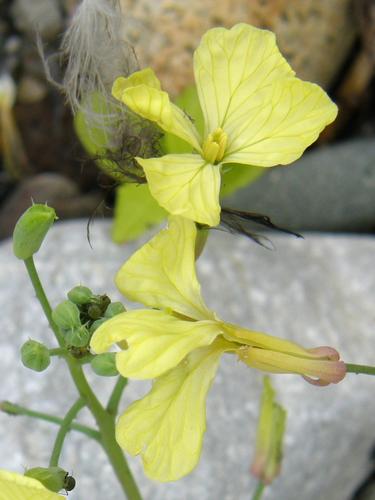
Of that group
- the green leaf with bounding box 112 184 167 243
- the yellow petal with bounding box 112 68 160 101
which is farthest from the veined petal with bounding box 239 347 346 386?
the green leaf with bounding box 112 184 167 243

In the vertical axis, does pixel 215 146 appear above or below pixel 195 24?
above

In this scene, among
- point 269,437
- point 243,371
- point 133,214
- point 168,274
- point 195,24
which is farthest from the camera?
point 195,24

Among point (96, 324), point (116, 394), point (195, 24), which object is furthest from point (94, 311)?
point (195, 24)

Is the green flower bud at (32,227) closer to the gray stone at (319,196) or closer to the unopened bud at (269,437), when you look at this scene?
the unopened bud at (269,437)

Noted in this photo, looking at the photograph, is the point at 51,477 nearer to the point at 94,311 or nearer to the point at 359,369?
the point at 94,311

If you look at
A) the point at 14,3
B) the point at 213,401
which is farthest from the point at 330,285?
the point at 14,3

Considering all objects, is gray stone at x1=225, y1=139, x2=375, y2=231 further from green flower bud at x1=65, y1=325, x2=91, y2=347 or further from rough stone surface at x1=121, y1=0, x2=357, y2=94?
green flower bud at x1=65, y1=325, x2=91, y2=347

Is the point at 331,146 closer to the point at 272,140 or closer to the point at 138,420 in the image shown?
the point at 272,140

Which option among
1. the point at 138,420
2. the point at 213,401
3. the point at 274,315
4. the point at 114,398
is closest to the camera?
the point at 138,420
